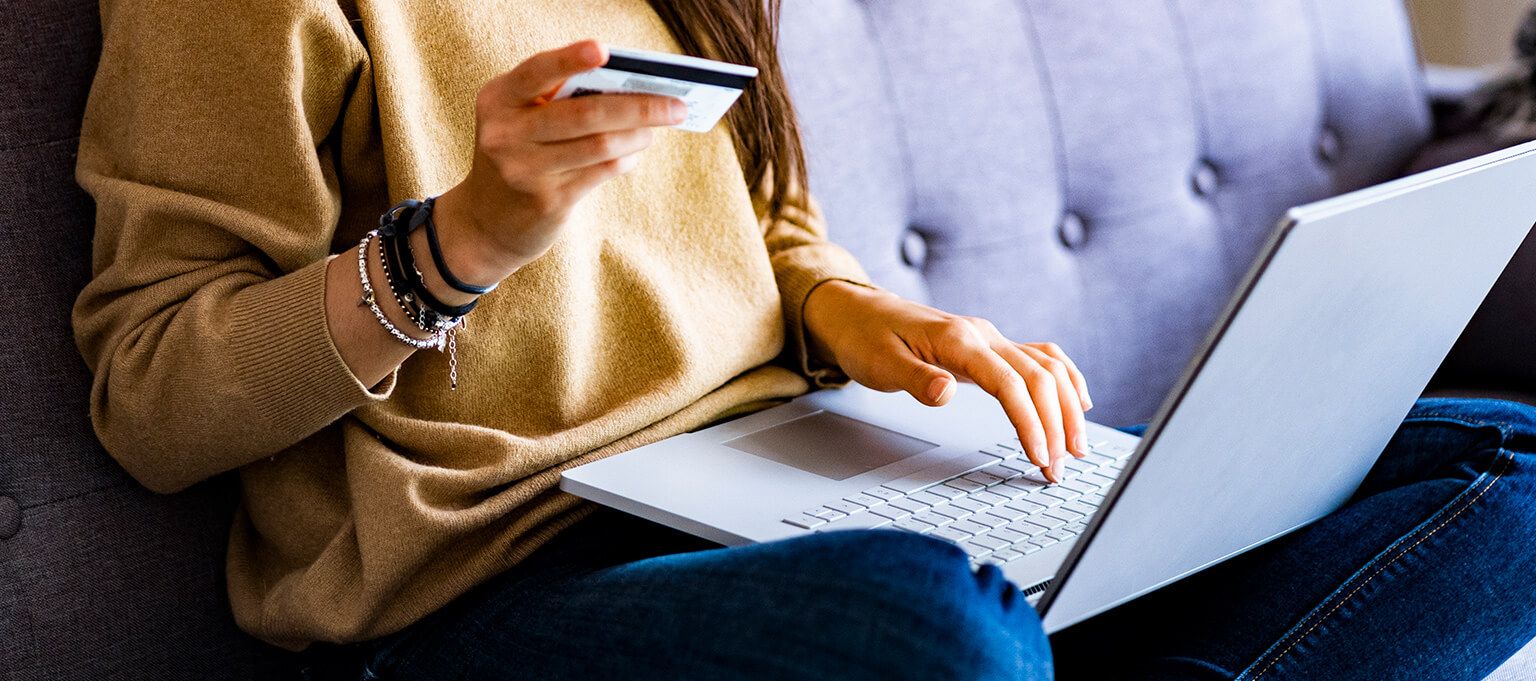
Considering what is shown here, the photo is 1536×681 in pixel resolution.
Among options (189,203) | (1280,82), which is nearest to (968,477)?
(189,203)

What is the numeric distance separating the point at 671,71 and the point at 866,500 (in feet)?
0.95

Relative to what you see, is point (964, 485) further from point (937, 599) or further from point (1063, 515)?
point (937, 599)

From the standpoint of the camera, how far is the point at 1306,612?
77cm

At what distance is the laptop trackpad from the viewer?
0.80 meters

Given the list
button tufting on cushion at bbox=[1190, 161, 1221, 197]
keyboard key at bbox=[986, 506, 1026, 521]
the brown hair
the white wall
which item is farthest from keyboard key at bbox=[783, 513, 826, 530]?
the white wall

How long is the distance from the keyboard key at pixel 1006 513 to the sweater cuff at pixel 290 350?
0.35 meters

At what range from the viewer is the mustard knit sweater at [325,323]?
72 centimetres

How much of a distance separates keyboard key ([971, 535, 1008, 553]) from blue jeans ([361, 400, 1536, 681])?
104 millimetres

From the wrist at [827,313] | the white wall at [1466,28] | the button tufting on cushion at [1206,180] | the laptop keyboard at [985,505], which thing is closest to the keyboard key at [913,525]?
the laptop keyboard at [985,505]

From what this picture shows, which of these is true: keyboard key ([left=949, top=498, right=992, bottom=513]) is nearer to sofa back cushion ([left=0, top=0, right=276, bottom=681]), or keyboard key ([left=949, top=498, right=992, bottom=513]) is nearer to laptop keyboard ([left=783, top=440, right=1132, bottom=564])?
laptop keyboard ([left=783, top=440, right=1132, bottom=564])

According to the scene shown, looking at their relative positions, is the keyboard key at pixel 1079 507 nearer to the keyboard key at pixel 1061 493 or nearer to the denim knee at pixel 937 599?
the keyboard key at pixel 1061 493

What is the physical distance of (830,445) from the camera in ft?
2.75

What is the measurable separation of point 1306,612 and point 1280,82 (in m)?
0.88

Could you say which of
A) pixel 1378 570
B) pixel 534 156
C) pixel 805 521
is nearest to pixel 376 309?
pixel 534 156
